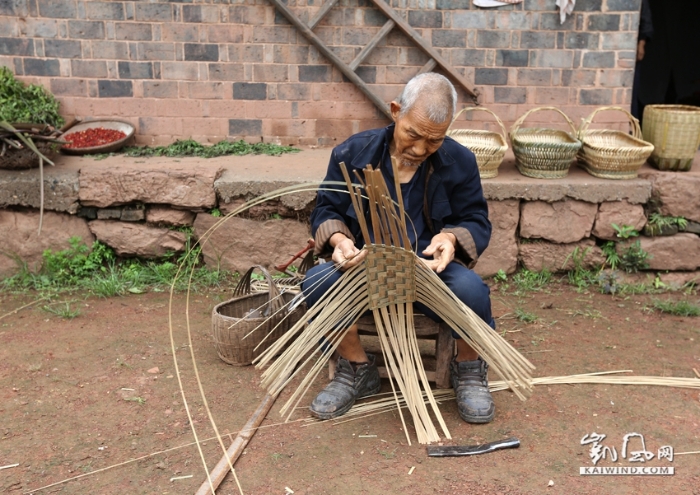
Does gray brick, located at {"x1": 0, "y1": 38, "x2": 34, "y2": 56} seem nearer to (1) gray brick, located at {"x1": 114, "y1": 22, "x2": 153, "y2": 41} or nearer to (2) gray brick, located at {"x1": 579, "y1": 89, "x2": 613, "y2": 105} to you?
(1) gray brick, located at {"x1": 114, "y1": 22, "x2": 153, "y2": 41}

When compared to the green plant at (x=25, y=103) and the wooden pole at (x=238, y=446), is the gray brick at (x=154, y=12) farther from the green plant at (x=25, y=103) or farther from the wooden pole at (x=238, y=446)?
the wooden pole at (x=238, y=446)

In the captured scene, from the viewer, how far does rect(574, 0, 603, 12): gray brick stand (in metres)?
4.46

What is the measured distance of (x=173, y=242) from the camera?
163 inches

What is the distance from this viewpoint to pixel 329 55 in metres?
4.62

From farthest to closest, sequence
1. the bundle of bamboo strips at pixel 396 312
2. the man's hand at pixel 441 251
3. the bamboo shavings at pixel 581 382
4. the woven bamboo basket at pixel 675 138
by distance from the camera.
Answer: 1. the woven bamboo basket at pixel 675 138
2. the bamboo shavings at pixel 581 382
3. the man's hand at pixel 441 251
4. the bundle of bamboo strips at pixel 396 312

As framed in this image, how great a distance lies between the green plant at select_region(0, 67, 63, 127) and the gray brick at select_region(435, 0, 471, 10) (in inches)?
106

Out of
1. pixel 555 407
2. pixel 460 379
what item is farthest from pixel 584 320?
pixel 460 379

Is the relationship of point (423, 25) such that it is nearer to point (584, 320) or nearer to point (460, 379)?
point (584, 320)

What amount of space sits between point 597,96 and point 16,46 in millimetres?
3978

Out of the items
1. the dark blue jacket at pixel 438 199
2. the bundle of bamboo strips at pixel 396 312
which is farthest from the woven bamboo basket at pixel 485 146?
the bundle of bamboo strips at pixel 396 312

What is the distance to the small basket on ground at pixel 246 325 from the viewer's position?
9.60ft

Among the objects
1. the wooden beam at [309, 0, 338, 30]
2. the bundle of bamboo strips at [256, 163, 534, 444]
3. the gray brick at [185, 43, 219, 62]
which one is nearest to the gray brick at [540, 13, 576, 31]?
the wooden beam at [309, 0, 338, 30]

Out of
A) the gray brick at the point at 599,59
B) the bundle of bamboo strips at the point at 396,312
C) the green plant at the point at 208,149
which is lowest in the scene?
the bundle of bamboo strips at the point at 396,312

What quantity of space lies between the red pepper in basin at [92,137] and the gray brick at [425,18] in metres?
2.12
